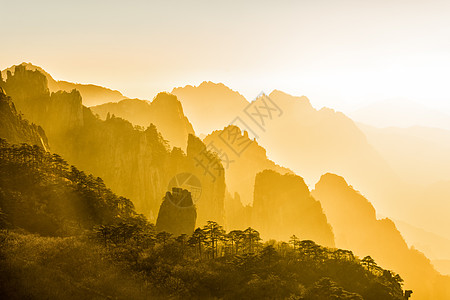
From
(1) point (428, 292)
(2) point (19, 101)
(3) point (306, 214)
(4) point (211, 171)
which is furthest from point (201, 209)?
(1) point (428, 292)

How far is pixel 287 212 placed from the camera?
14388 centimetres

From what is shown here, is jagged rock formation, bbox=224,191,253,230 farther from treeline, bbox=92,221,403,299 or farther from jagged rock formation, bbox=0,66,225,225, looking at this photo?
treeline, bbox=92,221,403,299

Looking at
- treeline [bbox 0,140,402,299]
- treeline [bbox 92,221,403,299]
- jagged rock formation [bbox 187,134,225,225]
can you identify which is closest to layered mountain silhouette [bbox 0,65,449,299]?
jagged rock formation [bbox 187,134,225,225]

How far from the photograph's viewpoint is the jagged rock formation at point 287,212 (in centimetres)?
13988

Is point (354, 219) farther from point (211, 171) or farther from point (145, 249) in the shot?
point (145, 249)

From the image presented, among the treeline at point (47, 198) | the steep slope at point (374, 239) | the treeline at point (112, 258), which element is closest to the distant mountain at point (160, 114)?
the steep slope at point (374, 239)

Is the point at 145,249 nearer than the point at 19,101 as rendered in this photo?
Yes

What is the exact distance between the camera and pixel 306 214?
142 metres

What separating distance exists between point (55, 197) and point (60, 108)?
5429cm

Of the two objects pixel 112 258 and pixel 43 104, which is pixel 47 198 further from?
pixel 43 104

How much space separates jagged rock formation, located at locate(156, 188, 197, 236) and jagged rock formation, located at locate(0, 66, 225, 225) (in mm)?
26064

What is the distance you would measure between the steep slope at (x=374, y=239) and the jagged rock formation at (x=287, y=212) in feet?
116

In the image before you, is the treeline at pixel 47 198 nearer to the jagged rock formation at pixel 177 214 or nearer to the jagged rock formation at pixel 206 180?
the jagged rock formation at pixel 177 214

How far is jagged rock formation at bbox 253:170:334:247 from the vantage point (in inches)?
5507
